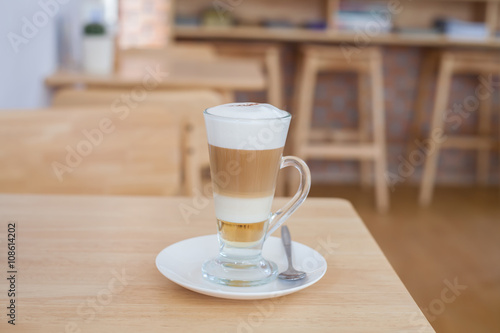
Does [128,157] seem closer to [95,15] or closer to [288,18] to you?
[95,15]

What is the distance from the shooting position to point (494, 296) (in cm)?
219

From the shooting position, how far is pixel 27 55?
1903 millimetres

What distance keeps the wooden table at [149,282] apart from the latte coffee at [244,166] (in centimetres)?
8

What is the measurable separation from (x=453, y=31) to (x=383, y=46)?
442 millimetres

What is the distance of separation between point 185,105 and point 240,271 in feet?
3.10

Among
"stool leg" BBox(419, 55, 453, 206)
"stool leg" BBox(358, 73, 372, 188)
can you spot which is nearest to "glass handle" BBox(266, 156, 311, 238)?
"stool leg" BBox(419, 55, 453, 206)

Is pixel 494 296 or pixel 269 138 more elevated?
pixel 269 138

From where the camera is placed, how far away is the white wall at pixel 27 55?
1688mm

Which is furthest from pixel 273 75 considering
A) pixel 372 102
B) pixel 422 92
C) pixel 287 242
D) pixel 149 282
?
pixel 149 282

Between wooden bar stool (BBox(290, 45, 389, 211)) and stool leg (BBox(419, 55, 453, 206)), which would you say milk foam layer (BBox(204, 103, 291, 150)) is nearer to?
wooden bar stool (BBox(290, 45, 389, 211))

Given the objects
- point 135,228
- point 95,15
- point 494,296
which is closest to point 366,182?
point 494,296

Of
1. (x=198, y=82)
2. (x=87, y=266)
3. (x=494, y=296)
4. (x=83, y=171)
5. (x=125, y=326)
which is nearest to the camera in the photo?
(x=125, y=326)

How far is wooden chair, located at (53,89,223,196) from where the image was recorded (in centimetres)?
147

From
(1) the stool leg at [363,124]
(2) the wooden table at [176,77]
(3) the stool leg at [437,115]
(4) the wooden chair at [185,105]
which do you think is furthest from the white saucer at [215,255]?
(1) the stool leg at [363,124]
